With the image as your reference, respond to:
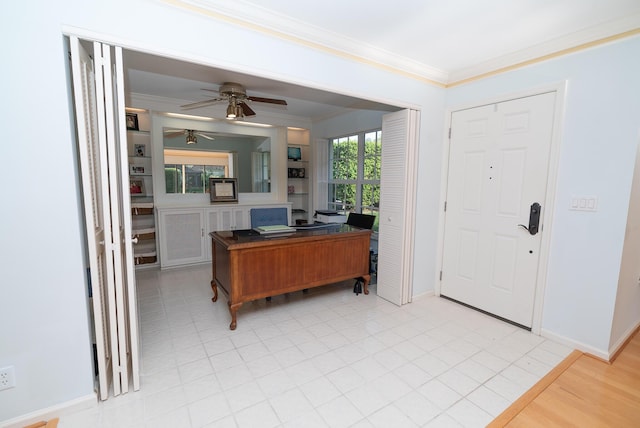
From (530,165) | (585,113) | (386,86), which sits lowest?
(530,165)

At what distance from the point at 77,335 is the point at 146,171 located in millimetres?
3357

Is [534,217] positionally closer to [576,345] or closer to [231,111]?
[576,345]

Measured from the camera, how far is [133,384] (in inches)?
73.2

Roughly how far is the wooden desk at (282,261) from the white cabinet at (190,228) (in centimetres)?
149

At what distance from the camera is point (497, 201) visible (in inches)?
110

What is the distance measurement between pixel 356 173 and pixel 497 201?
2.39m

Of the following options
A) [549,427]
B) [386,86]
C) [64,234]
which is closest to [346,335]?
[549,427]

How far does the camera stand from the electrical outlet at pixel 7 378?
1.48 m

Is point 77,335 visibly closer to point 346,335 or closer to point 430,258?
point 346,335

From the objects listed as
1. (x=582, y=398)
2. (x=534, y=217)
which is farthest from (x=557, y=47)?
(x=582, y=398)

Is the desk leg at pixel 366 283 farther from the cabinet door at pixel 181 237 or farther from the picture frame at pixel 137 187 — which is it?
the picture frame at pixel 137 187

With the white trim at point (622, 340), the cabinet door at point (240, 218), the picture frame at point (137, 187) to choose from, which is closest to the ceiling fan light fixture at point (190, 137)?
the picture frame at point (137, 187)

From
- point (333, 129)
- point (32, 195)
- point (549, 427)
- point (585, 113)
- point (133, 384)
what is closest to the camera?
point (32, 195)

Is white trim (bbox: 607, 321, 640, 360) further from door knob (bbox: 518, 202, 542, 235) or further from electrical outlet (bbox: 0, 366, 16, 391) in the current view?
electrical outlet (bbox: 0, 366, 16, 391)
